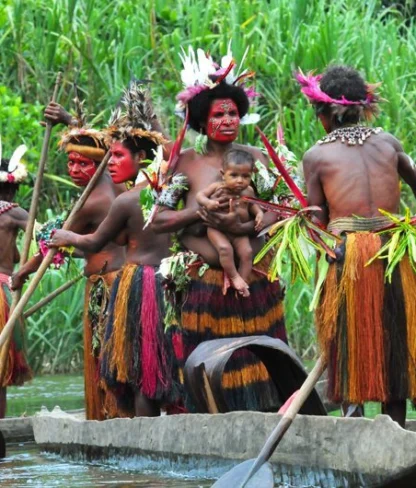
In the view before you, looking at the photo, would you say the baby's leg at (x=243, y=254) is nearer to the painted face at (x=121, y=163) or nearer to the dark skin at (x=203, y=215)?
the dark skin at (x=203, y=215)

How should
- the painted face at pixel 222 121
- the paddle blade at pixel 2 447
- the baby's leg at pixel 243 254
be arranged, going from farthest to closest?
the paddle blade at pixel 2 447 → the painted face at pixel 222 121 → the baby's leg at pixel 243 254

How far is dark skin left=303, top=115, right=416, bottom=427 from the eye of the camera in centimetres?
579

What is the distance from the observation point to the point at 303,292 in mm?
10523

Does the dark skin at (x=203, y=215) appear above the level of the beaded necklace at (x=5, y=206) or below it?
below

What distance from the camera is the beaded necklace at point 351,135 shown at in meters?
5.88

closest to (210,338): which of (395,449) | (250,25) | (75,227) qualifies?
(75,227)

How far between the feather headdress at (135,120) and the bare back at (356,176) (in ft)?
3.75

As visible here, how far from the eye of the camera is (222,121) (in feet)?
20.9

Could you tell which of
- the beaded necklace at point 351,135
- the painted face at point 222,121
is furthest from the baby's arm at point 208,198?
the beaded necklace at point 351,135

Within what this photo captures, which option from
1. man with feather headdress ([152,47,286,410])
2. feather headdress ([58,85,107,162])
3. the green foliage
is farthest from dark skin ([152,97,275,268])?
the green foliage

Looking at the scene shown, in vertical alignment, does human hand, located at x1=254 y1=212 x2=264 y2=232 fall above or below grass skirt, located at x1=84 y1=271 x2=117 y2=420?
above

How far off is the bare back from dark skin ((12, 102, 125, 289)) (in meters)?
1.51

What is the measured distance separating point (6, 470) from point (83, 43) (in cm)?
793

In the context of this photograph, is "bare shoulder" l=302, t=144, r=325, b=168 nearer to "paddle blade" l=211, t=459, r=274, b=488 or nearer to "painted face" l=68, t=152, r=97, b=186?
"paddle blade" l=211, t=459, r=274, b=488
